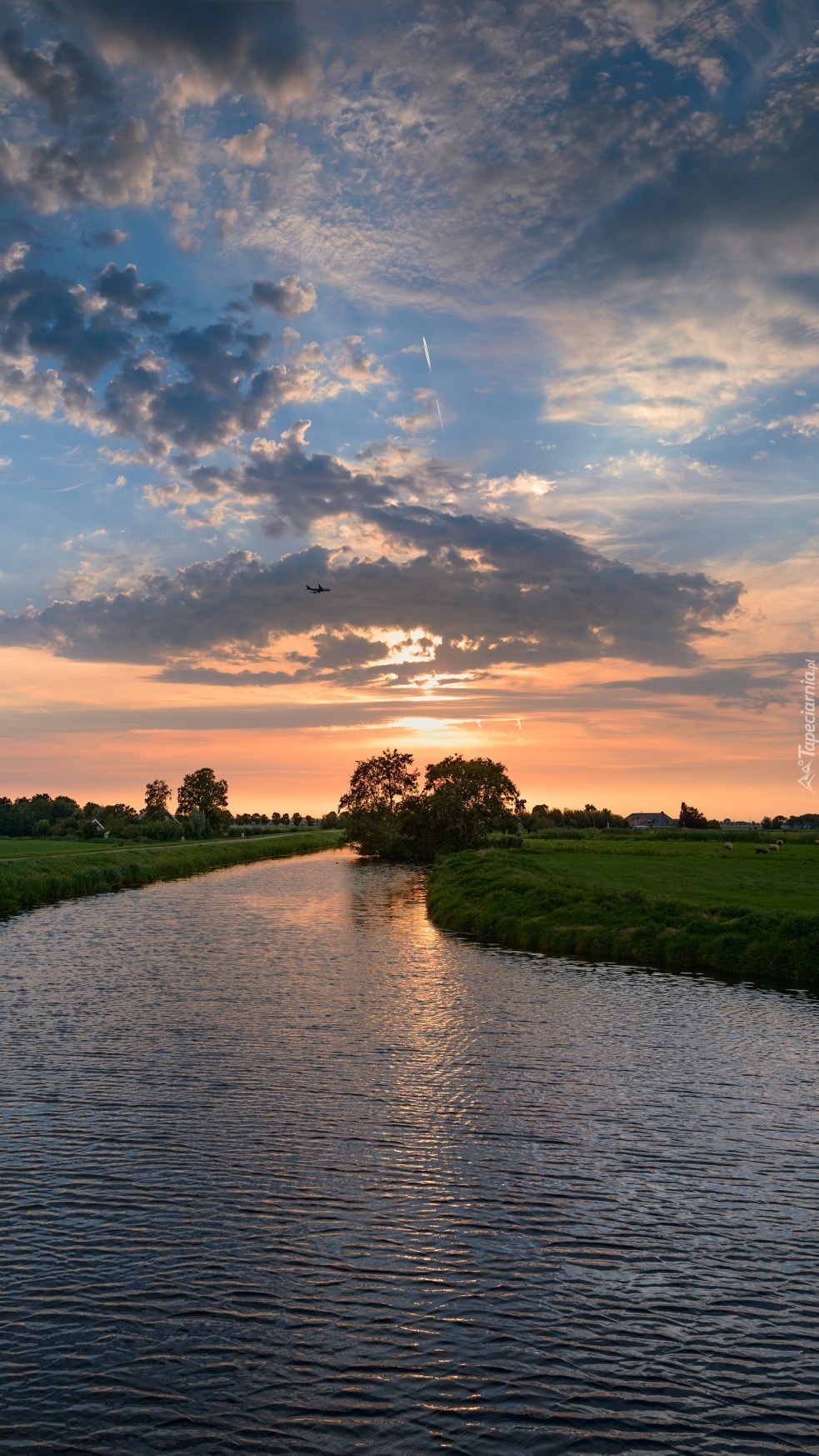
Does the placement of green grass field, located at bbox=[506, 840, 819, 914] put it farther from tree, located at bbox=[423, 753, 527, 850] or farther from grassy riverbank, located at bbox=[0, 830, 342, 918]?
grassy riverbank, located at bbox=[0, 830, 342, 918]

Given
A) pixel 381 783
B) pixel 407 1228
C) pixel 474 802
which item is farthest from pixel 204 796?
pixel 407 1228

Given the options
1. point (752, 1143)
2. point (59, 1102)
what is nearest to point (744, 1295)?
point (752, 1143)

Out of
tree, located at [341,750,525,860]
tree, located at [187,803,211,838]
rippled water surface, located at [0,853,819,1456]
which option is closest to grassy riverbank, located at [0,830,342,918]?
tree, located at [341,750,525,860]

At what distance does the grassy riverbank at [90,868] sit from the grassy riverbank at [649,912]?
91.3ft

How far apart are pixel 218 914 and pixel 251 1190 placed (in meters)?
41.6

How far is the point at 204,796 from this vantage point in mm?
176625

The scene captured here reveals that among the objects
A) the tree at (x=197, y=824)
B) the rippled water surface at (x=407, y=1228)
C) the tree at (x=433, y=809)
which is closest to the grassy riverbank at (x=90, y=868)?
the tree at (x=433, y=809)

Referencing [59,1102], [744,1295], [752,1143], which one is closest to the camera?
[744,1295]

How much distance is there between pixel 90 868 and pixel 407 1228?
2630 inches

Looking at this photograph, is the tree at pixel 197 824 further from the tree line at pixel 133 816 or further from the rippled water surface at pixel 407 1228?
the rippled water surface at pixel 407 1228

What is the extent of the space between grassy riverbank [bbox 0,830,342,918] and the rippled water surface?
35620mm

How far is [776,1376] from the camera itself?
396 inches

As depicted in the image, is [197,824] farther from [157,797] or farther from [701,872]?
[701,872]

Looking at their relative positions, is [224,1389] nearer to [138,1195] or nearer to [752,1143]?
[138,1195]
